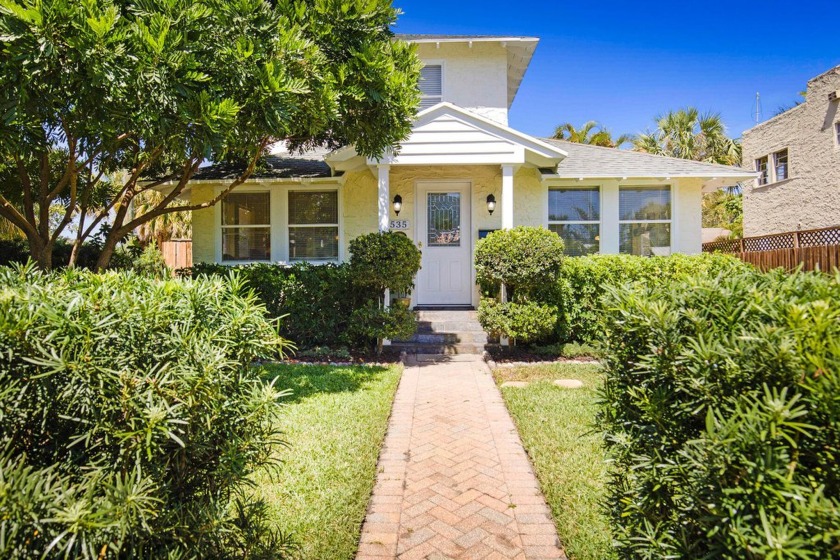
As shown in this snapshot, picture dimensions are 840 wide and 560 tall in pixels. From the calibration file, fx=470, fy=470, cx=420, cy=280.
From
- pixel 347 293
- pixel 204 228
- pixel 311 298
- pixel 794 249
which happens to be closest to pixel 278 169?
pixel 204 228

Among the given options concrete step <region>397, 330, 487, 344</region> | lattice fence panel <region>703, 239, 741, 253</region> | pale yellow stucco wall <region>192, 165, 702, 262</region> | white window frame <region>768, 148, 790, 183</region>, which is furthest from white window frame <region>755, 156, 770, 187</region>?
concrete step <region>397, 330, 487, 344</region>

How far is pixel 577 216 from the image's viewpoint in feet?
35.2

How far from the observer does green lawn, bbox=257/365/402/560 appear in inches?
119

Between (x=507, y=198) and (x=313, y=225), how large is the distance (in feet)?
14.6

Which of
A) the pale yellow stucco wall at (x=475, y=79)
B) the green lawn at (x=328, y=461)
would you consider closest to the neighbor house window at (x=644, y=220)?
the pale yellow stucco wall at (x=475, y=79)

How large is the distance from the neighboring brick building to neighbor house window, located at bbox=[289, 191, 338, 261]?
46.5 ft

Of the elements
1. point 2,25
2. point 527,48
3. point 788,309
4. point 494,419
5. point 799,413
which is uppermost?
point 527,48

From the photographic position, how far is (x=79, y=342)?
171 cm

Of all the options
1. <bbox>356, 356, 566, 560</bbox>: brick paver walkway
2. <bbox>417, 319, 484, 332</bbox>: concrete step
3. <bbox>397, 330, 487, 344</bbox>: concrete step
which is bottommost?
<bbox>356, 356, 566, 560</bbox>: brick paver walkway

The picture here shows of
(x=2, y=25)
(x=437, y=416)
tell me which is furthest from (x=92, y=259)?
(x=437, y=416)

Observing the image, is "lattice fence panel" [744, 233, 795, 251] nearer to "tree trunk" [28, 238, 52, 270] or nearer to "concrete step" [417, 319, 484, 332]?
"concrete step" [417, 319, 484, 332]

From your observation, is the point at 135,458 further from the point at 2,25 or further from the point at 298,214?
the point at 298,214

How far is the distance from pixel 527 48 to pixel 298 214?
266 inches

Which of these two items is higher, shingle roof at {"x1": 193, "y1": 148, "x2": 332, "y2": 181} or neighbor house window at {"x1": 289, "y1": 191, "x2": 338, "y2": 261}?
shingle roof at {"x1": 193, "y1": 148, "x2": 332, "y2": 181}
